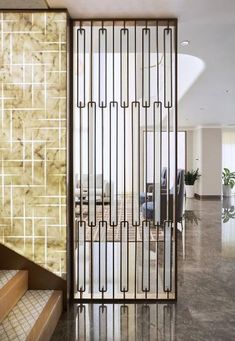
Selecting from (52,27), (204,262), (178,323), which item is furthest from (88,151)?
(204,262)

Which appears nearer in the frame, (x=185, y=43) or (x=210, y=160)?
(x=185, y=43)

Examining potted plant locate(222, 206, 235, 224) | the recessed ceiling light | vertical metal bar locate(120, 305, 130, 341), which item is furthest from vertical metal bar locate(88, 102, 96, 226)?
potted plant locate(222, 206, 235, 224)

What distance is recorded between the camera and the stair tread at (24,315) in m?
2.29

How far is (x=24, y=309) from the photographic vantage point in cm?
269

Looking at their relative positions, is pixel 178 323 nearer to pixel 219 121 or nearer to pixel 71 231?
pixel 71 231

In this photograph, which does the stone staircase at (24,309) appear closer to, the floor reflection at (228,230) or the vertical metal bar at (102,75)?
the vertical metal bar at (102,75)

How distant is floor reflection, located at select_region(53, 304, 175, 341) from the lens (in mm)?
2664

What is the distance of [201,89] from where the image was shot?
22.4 feet

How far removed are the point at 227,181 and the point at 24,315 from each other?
38.7 feet

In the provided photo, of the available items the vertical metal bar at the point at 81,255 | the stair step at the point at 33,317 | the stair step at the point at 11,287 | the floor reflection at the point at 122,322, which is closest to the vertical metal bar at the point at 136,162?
the vertical metal bar at the point at 81,255

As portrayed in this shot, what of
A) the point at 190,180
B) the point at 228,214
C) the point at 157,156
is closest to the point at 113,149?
the point at 157,156

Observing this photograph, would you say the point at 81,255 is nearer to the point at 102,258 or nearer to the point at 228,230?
the point at 102,258

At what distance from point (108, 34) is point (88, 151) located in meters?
1.30

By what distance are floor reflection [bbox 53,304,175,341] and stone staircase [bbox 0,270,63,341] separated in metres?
0.20
